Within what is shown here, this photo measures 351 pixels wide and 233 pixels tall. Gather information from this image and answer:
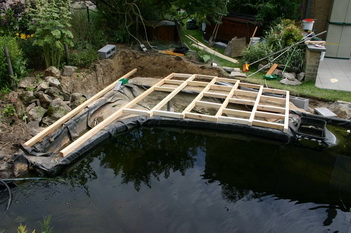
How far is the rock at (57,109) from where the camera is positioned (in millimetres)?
5445

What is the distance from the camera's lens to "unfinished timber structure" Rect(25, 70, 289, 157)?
5.07 meters

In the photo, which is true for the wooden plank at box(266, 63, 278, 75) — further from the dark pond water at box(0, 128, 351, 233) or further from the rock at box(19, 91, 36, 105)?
the rock at box(19, 91, 36, 105)

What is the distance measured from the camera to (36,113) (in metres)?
5.33

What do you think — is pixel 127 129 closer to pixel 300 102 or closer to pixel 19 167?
pixel 19 167

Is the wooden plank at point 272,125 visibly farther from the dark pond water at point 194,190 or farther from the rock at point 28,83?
the rock at point 28,83

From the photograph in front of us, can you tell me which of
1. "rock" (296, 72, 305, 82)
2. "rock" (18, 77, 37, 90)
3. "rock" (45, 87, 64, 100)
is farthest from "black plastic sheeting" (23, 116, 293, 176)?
"rock" (296, 72, 305, 82)

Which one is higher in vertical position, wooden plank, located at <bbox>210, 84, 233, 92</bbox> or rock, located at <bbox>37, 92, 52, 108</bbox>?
rock, located at <bbox>37, 92, 52, 108</bbox>

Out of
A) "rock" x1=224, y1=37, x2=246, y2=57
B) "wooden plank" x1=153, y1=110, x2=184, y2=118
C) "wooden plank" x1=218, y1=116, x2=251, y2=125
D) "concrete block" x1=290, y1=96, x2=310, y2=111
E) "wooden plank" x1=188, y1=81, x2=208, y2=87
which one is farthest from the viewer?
"rock" x1=224, y1=37, x2=246, y2=57

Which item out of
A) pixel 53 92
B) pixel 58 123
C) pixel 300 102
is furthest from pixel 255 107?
pixel 53 92

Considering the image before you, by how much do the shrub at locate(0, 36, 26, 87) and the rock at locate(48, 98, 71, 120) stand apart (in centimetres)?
86

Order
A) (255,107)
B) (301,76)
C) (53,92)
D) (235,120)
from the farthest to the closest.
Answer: (301,76)
(53,92)
(255,107)
(235,120)

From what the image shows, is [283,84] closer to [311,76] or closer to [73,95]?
[311,76]

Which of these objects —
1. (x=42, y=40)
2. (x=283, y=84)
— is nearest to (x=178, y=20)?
(x=283, y=84)

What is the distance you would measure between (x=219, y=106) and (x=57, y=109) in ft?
9.86
